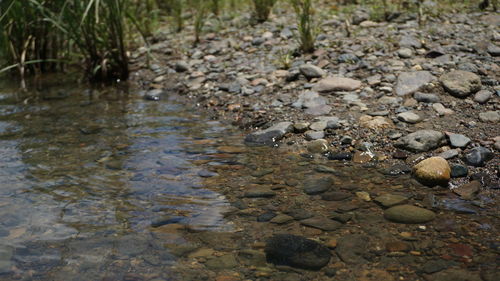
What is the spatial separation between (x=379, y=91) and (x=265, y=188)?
1.64 meters

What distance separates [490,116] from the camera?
3.34m

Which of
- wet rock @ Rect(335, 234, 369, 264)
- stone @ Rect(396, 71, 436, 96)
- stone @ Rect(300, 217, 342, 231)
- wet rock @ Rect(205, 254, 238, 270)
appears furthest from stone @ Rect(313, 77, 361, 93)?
wet rock @ Rect(205, 254, 238, 270)

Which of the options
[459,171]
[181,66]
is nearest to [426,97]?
[459,171]

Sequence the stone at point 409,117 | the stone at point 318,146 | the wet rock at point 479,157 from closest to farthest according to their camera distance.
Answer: the wet rock at point 479,157
the stone at point 318,146
the stone at point 409,117

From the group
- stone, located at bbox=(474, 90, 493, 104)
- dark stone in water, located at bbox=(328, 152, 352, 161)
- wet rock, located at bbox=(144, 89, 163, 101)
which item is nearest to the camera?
dark stone in water, located at bbox=(328, 152, 352, 161)

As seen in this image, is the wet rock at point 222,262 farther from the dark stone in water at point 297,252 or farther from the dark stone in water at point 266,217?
the dark stone in water at point 266,217

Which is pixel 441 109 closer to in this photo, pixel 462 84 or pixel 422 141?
pixel 462 84

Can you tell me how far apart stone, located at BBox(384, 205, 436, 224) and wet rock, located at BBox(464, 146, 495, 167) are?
0.63 m

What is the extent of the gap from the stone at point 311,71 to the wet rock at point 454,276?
269 centimetres

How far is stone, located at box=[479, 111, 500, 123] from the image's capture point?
3.31m

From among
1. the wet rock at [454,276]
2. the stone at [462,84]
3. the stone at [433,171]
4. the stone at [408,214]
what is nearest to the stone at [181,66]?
the stone at [462,84]

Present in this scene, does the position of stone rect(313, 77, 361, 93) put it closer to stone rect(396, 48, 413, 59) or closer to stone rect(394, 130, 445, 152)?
stone rect(396, 48, 413, 59)

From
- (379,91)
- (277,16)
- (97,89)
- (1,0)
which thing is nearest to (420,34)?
(379,91)

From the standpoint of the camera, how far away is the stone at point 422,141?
3100 mm
